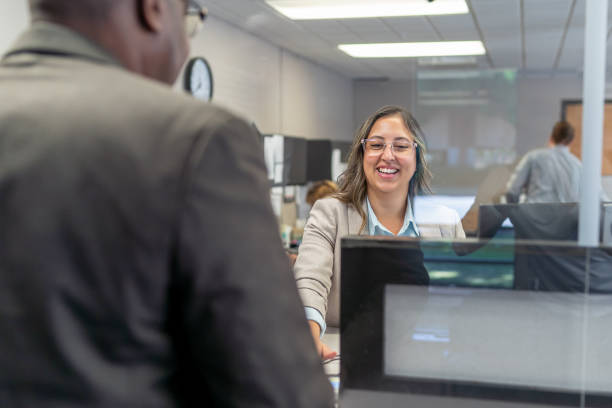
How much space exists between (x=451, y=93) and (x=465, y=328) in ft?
21.9

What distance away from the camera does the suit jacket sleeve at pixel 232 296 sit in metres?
0.55

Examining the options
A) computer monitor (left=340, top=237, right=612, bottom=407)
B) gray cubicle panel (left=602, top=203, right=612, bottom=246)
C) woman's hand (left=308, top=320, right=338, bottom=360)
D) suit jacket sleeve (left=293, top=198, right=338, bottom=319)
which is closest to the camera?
computer monitor (left=340, top=237, right=612, bottom=407)

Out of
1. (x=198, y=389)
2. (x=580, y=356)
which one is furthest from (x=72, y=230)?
(x=580, y=356)

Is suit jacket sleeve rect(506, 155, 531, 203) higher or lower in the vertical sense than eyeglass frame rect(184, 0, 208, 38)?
lower

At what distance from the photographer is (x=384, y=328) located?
122cm

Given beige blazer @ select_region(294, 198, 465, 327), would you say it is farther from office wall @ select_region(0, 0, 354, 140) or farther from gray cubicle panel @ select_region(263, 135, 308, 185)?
gray cubicle panel @ select_region(263, 135, 308, 185)

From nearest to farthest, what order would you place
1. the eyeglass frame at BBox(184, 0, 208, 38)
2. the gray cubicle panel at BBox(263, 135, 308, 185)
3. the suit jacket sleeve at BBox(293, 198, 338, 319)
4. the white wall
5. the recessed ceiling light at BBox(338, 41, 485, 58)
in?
the eyeglass frame at BBox(184, 0, 208, 38), the suit jacket sleeve at BBox(293, 198, 338, 319), the white wall, the gray cubicle panel at BBox(263, 135, 308, 185), the recessed ceiling light at BBox(338, 41, 485, 58)

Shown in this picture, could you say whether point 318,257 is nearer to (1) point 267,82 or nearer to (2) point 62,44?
(2) point 62,44

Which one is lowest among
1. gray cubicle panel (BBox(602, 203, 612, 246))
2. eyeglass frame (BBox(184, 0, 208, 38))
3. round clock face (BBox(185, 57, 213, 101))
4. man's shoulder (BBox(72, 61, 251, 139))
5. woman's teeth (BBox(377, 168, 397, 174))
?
gray cubicle panel (BBox(602, 203, 612, 246))

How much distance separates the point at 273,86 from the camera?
21.1 feet

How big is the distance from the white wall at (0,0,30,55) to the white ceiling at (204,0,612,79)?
5.44 feet

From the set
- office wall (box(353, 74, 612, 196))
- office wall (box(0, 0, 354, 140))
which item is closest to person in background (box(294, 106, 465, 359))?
office wall (box(0, 0, 354, 140))

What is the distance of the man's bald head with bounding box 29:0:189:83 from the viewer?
616 mm

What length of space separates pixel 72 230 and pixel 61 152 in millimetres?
69
